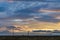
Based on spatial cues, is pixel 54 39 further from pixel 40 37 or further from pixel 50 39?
pixel 40 37

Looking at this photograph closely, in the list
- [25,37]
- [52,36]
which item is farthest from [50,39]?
[25,37]

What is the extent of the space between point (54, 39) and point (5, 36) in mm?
2958

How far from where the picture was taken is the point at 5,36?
9094 millimetres

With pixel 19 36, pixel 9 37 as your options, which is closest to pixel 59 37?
pixel 19 36

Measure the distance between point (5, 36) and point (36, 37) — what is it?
6.18ft

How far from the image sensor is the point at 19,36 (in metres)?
9.03

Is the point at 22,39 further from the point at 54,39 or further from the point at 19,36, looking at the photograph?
the point at 54,39

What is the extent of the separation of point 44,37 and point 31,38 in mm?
794

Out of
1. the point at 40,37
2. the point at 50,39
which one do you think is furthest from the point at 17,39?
the point at 50,39

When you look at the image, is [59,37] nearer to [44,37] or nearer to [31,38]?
[44,37]

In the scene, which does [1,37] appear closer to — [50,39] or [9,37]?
[9,37]

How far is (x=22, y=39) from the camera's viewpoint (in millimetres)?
9023

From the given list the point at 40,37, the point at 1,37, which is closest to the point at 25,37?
the point at 40,37

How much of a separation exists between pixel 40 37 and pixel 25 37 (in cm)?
91
